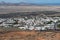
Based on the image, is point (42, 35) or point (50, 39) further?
point (42, 35)

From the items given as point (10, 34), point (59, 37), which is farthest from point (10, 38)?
point (59, 37)

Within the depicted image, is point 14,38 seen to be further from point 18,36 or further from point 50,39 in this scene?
point 50,39

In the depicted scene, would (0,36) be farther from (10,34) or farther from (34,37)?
(34,37)

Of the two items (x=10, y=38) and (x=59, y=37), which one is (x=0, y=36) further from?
(x=59, y=37)

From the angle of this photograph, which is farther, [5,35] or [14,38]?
[5,35]

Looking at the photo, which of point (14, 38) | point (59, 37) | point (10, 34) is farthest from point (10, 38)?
point (59, 37)

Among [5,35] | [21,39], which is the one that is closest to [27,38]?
[21,39]

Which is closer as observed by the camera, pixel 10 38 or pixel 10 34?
pixel 10 38
